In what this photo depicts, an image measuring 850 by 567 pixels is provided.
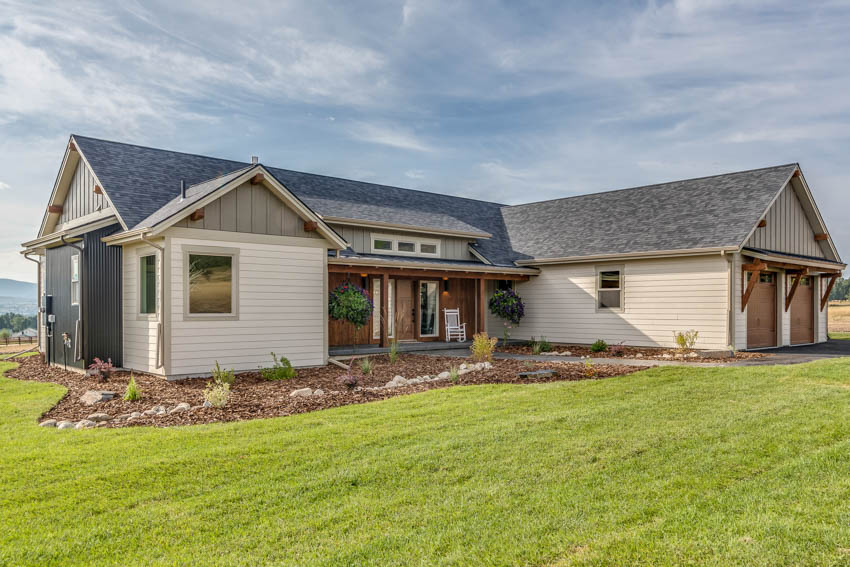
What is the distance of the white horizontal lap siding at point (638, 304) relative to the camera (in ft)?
48.4

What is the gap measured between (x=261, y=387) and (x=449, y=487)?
233 inches

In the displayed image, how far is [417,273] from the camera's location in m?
16.5

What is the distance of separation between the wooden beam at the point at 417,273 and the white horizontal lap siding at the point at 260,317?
6.95 feet

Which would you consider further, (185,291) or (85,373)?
(85,373)

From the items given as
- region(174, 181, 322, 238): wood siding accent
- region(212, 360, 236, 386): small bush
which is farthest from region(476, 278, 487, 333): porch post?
region(212, 360, 236, 386): small bush

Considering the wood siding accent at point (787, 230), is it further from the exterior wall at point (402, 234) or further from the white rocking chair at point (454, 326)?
the white rocking chair at point (454, 326)

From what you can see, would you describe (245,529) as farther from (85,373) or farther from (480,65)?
(480,65)

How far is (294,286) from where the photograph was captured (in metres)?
12.0

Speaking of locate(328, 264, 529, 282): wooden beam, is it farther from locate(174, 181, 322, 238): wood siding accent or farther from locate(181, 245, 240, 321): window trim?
locate(181, 245, 240, 321): window trim

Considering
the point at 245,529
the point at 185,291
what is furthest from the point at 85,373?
the point at 245,529

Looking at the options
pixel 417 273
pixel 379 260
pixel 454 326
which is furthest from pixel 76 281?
pixel 454 326

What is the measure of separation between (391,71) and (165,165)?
6481 mm

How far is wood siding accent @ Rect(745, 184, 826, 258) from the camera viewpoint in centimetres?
1617

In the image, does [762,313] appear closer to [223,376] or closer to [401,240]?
[401,240]
